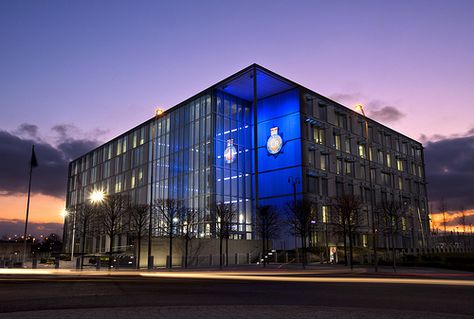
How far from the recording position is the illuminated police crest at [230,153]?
219 ft

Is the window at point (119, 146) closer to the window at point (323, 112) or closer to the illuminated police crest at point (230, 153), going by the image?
the illuminated police crest at point (230, 153)

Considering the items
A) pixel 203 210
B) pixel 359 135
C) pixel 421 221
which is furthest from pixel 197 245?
pixel 421 221

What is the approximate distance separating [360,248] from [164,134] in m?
38.2

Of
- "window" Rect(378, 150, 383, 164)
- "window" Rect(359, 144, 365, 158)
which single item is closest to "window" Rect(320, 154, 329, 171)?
"window" Rect(359, 144, 365, 158)

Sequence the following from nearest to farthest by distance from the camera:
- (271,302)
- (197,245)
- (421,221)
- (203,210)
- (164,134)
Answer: (271,302) → (197,245) → (203,210) → (164,134) → (421,221)

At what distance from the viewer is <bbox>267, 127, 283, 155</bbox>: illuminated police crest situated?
221ft

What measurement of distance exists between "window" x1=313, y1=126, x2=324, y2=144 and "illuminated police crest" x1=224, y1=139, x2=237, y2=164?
42.5ft

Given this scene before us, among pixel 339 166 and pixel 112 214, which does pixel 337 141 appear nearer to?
pixel 339 166

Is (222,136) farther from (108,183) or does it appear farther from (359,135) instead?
(108,183)

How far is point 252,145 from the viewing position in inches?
2800

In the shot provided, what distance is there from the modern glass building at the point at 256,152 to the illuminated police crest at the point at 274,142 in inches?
6.1

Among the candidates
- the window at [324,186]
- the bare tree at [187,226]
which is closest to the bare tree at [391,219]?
the window at [324,186]

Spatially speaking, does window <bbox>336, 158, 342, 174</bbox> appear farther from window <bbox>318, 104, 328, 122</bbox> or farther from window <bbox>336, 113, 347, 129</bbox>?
window <bbox>318, 104, 328, 122</bbox>

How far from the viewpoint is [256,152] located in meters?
70.1
